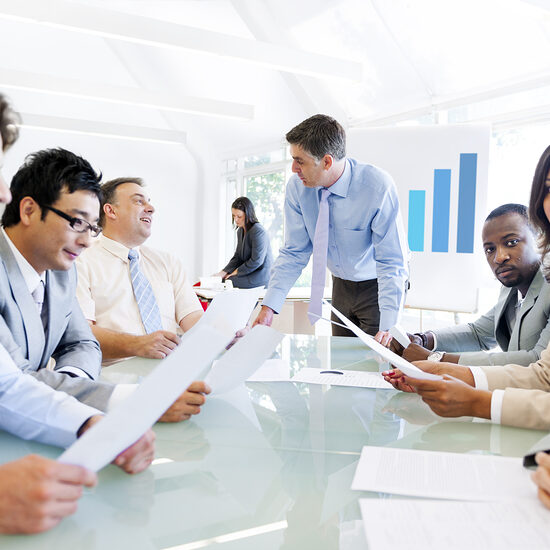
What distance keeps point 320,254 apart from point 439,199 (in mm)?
2146

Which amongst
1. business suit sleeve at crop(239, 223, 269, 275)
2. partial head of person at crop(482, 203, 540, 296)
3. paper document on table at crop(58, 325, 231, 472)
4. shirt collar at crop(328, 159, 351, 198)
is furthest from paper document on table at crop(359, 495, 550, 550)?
business suit sleeve at crop(239, 223, 269, 275)

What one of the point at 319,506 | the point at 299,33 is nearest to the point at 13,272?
the point at 319,506

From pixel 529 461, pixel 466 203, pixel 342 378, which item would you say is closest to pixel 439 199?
pixel 466 203

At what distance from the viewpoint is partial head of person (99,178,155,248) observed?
96.0 inches

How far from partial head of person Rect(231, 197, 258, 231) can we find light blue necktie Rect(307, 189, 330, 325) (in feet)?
9.37

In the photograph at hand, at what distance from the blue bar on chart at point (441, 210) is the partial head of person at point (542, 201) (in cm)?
257

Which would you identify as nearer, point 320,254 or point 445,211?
point 320,254

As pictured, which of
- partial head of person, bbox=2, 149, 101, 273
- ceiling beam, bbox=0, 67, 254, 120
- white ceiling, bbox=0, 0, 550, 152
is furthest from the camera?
ceiling beam, bbox=0, 67, 254, 120

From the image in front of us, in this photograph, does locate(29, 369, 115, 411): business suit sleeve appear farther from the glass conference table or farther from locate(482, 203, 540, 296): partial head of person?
locate(482, 203, 540, 296): partial head of person

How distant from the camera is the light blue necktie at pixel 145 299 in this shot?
225 centimetres

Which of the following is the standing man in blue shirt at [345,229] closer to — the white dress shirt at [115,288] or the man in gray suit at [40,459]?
the white dress shirt at [115,288]

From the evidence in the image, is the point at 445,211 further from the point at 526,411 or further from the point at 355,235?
the point at 526,411

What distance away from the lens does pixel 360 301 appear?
2.90 m

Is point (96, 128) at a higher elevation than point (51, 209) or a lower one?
higher
